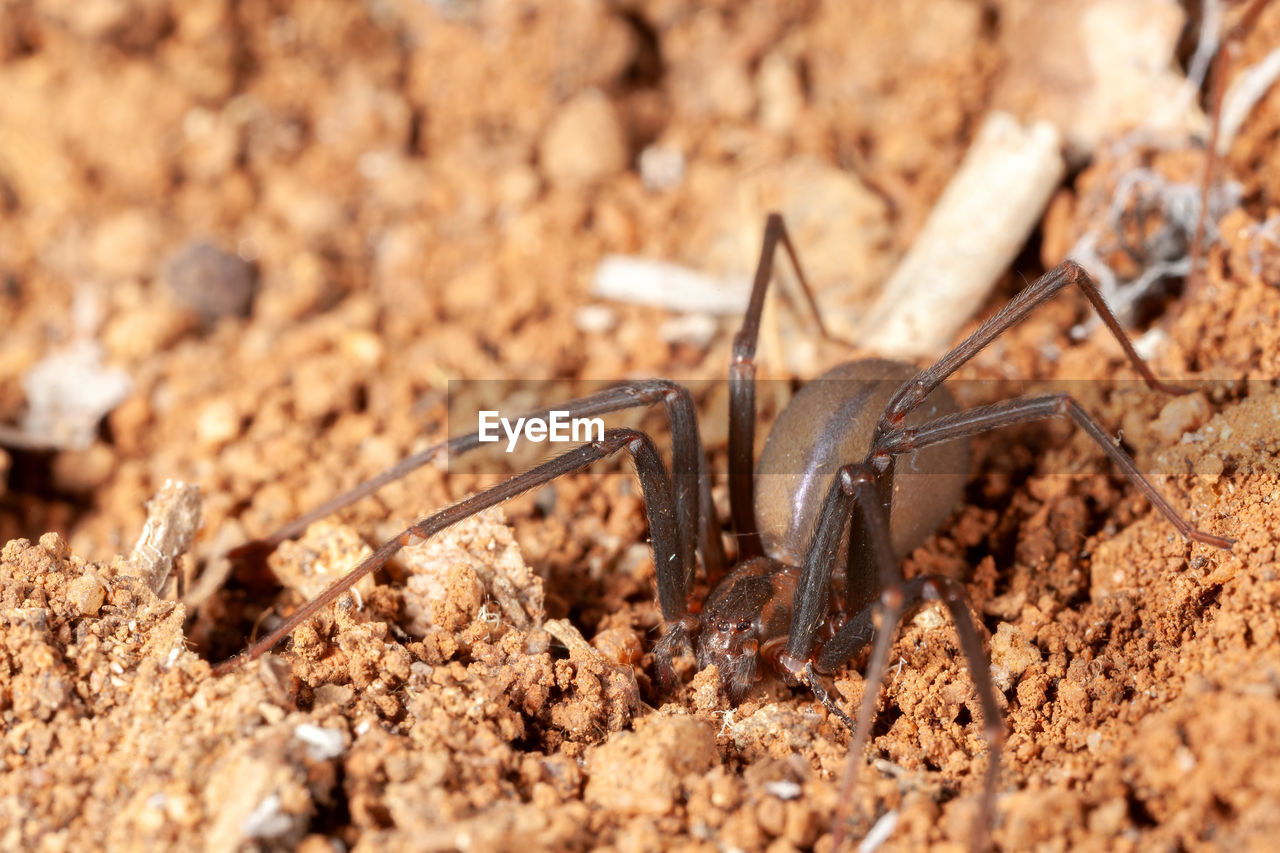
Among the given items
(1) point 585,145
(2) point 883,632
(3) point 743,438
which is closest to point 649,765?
(2) point 883,632

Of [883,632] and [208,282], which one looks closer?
[883,632]

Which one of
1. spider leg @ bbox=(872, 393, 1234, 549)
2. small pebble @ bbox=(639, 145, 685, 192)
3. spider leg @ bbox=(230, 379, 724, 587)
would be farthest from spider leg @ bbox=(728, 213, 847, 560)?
small pebble @ bbox=(639, 145, 685, 192)

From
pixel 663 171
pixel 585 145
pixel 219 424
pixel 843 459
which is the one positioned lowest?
pixel 843 459

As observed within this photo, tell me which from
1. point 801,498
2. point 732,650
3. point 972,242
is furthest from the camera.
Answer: point 972,242

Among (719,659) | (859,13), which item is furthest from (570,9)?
(719,659)

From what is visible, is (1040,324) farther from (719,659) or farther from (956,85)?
(719,659)

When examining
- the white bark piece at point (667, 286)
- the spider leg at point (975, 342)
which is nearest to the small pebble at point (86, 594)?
the spider leg at point (975, 342)

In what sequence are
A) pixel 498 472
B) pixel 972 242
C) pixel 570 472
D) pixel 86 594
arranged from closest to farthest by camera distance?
pixel 86 594
pixel 570 472
pixel 498 472
pixel 972 242

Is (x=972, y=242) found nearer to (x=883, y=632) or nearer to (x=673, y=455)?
(x=673, y=455)
